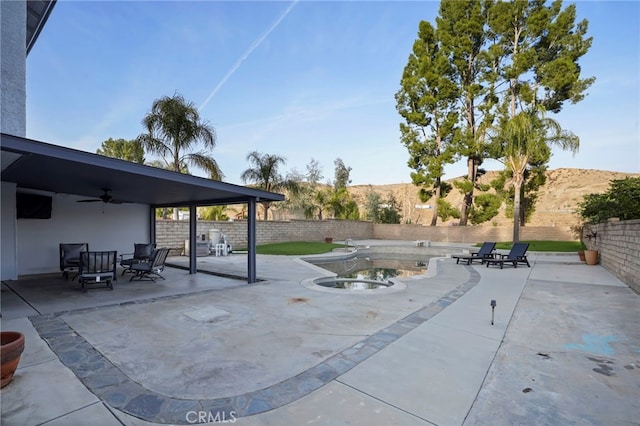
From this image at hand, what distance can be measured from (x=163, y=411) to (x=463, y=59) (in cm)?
2948

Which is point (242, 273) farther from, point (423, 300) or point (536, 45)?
point (536, 45)

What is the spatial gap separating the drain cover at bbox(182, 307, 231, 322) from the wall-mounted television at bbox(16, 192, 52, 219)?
23.8 ft

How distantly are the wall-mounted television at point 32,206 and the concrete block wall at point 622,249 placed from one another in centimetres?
1538

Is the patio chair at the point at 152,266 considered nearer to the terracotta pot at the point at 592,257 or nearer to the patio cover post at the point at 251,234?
the patio cover post at the point at 251,234

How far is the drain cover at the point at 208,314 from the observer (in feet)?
16.2

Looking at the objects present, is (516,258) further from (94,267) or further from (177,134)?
(177,134)

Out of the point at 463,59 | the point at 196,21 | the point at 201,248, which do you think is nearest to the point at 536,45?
the point at 463,59

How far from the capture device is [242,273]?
9469 mm

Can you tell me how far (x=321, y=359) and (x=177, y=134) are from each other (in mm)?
15556

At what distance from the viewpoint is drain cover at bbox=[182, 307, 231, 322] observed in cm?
494

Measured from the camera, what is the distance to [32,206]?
8.95 metres

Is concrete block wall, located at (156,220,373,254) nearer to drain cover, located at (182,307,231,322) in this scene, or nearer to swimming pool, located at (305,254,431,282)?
swimming pool, located at (305,254,431,282)

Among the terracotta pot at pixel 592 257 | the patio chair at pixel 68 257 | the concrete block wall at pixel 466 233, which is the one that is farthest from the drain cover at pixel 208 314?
the concrete block wall at pixel 466 233

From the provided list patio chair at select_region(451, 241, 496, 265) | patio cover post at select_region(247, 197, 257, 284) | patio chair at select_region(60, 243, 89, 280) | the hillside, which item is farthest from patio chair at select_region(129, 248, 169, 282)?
the hillside
